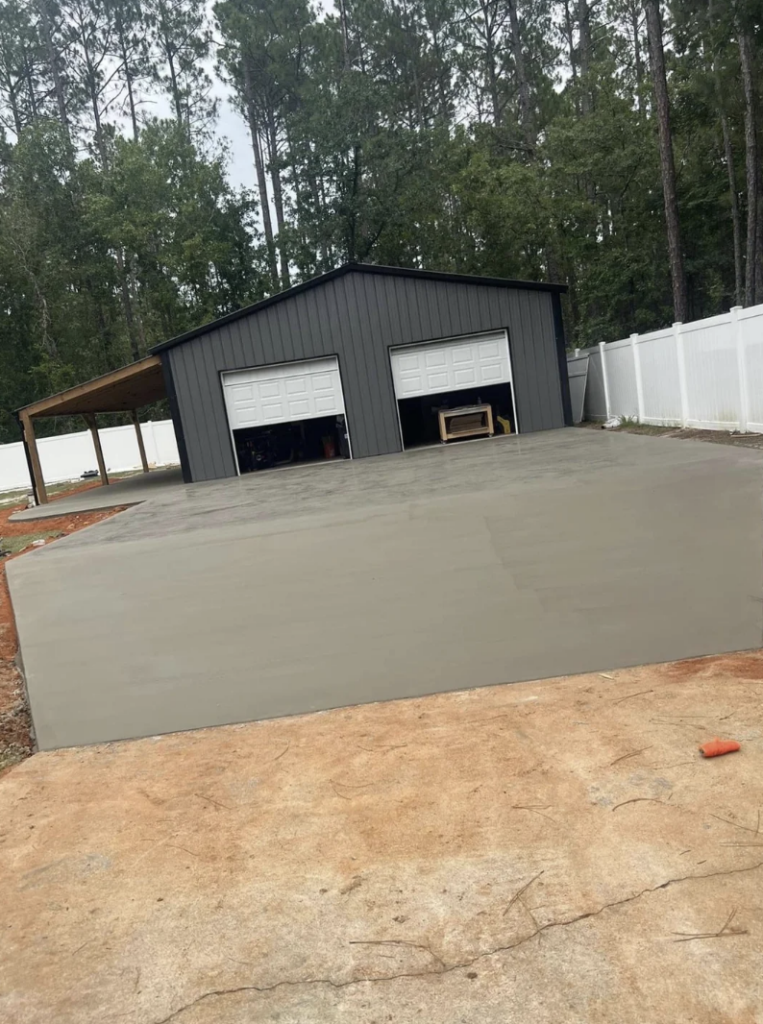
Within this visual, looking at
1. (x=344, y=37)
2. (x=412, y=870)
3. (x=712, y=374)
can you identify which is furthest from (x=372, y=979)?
(x=344, y=37)

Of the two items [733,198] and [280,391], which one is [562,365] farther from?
[733,198]

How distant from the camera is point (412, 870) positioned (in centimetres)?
238

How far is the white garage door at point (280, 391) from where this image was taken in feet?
51.7

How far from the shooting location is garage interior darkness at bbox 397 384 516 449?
18484 millimetres

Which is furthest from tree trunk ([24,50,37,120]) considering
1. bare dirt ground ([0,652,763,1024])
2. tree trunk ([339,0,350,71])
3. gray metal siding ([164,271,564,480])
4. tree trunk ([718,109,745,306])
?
bare dirt ground ([0,652,763,1024])

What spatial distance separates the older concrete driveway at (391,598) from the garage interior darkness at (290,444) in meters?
9.33

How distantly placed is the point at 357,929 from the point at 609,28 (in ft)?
117

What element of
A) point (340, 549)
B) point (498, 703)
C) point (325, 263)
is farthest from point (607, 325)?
point (498, 703)

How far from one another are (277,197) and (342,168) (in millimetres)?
5604

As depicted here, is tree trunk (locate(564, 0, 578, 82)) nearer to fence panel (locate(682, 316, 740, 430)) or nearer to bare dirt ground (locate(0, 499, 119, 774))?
fence panel (locate(682, 316, 740, 430))

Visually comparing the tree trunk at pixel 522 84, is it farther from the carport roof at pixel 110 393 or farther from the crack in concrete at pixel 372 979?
the crack in concrete at pixel 372 979

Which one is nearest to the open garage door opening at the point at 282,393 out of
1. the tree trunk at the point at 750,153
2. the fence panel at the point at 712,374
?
the fence panel at the point at 712,374

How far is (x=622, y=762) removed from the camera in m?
2.88

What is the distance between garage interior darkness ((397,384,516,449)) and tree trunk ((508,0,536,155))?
1485 centimetres
